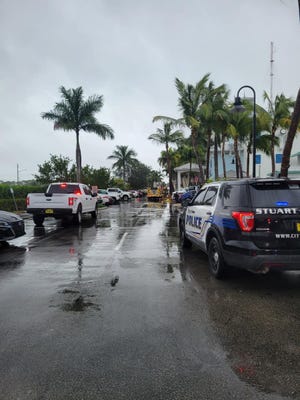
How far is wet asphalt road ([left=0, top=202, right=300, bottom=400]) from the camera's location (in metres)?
2.72

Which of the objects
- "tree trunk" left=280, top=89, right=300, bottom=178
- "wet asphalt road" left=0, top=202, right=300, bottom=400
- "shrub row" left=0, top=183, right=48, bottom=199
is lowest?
"wet asphalt road" left=0, top=202, right=300, bottom=400

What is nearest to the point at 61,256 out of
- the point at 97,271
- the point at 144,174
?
the point at 97,271

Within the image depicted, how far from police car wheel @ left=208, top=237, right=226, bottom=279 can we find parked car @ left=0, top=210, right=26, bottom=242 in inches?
208

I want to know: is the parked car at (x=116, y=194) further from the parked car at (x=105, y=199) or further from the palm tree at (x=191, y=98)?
the palm tree at (x=191, y=98)

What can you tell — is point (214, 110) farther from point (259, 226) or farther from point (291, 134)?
point (259, 226)

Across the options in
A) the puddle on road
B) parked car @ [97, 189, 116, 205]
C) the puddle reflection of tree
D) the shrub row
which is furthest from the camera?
parked car @ [97, 189, 116, 205]

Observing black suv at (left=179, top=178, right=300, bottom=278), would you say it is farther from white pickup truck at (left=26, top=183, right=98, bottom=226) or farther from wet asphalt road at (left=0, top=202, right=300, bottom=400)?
white pickup truck at (left=26, top=183, right=98, bottom=226)

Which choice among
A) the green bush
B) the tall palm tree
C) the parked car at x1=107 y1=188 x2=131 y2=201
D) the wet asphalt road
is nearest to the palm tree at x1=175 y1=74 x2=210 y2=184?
the tall palm tree

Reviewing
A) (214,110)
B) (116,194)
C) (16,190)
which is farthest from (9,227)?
(116,194)

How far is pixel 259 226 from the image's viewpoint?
16.1ft

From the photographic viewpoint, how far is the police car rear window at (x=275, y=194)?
5020mm

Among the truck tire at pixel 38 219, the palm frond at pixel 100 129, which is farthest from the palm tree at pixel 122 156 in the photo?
the truck tire at pixel 38 219

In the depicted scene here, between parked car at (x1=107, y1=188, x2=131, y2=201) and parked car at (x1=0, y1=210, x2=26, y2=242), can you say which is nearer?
parked car at (x1=0, y1=210, x2=26, y2=242)

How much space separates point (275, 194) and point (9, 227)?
6.59m
